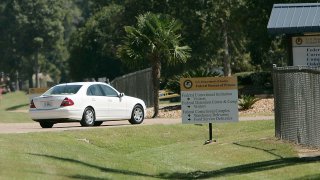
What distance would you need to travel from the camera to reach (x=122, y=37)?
62250 millimetres

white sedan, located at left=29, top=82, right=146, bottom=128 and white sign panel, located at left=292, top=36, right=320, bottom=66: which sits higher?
white sign panel, located at left=292, top=36, right=320, bottom=66

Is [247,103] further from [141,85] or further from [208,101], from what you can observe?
[208,101]

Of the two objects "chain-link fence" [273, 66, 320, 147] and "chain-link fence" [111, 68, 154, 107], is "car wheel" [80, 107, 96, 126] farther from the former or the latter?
"chain-link fence" [111, 68, 154, 107]

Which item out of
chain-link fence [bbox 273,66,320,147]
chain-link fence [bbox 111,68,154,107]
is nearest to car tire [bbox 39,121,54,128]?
chain-link fence [bbox 273,66,320,147]

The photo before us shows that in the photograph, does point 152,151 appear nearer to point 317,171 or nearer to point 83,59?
point 317,171

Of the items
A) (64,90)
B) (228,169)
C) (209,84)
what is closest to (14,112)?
(64,90)

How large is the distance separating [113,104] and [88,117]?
55.3 inches

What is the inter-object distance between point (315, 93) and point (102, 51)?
65.3m

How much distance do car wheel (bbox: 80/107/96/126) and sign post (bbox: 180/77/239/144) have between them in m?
5.03

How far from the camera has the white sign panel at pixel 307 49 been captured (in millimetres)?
19484

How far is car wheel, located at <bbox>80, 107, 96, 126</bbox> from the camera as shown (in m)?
27.2

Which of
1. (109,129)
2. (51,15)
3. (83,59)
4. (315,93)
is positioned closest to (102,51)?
(83,59)

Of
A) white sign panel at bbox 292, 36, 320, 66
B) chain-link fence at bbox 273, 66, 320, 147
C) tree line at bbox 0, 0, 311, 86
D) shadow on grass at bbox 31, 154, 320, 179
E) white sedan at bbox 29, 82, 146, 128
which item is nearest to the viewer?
shadow on grass at bbox 31, 154, 320, 179

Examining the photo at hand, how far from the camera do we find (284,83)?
21.3 metres
